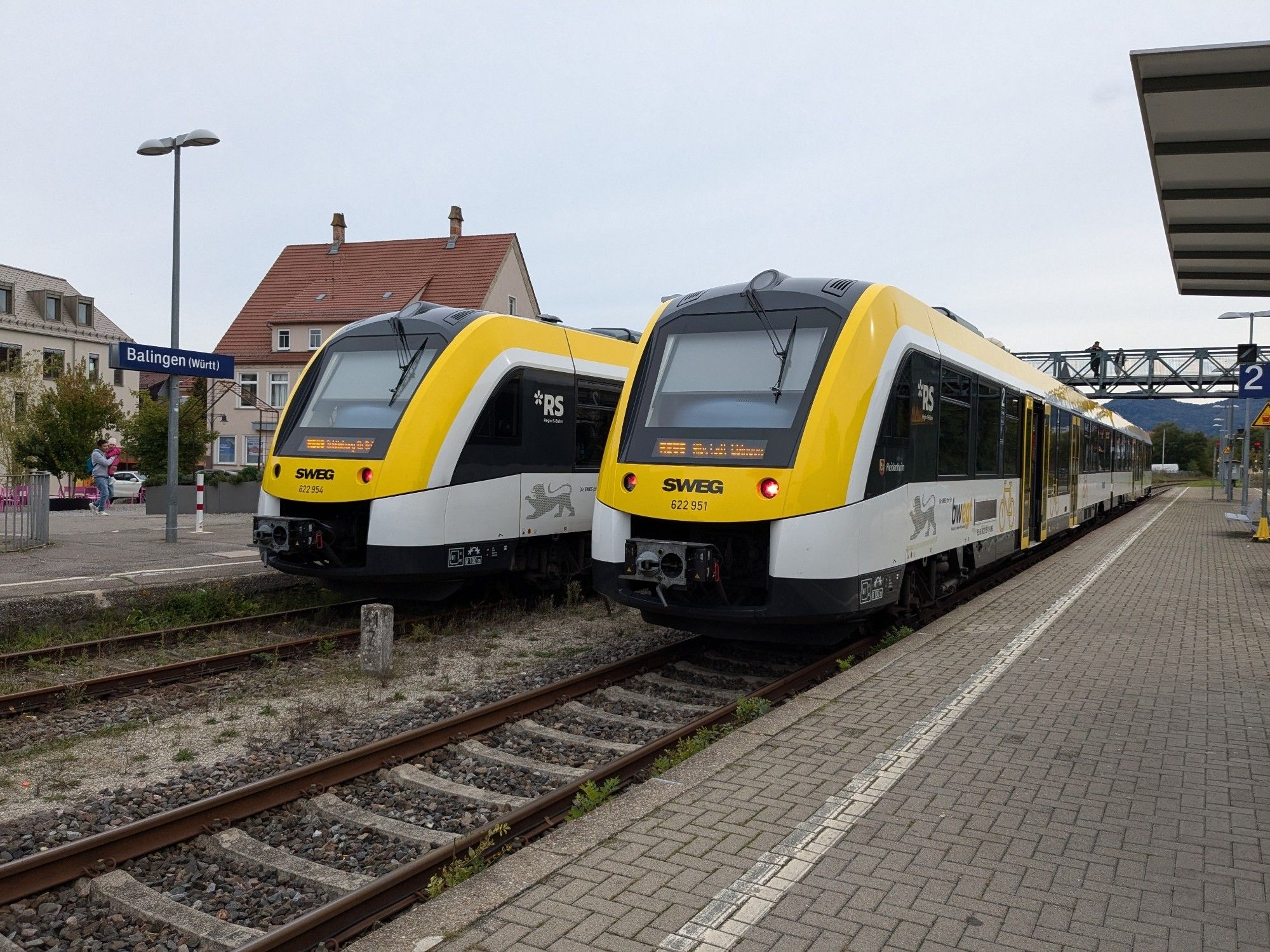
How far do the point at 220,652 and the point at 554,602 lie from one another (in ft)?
13.3

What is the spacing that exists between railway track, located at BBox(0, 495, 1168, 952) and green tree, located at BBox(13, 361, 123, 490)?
33.1 m

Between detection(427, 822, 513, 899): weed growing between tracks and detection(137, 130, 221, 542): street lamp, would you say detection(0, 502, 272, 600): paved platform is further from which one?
detection(427, 822, 513, 899): weed growing between tracks

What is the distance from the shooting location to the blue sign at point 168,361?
1431cm

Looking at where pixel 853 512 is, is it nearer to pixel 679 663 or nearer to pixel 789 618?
pixel 789 618

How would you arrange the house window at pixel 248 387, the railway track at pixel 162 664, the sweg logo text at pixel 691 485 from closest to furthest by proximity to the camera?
the railway track at pixel 162 664 → the sweg logo text at pixel 691 485 → the house window at pixel 248 387

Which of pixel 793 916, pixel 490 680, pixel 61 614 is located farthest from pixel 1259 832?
pixel 61 614

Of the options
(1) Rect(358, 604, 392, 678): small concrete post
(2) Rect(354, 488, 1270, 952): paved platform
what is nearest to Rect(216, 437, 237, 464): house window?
(1) Rect(358, 604, 392, 678): small concrete post

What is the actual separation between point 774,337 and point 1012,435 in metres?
5.63

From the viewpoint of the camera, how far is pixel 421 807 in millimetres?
5254

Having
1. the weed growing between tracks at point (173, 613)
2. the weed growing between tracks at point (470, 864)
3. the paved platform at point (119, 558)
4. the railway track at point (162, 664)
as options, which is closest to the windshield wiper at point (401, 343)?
the railway track at point (162, 664)

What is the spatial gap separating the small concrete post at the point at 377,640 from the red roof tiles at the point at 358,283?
37.9 meters

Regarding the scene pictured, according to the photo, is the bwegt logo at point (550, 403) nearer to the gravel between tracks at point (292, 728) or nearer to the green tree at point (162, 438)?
the gravel between tracks at point (292, 728)

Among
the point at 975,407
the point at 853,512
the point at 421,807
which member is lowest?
the point at 421,807

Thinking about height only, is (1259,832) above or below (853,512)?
below
